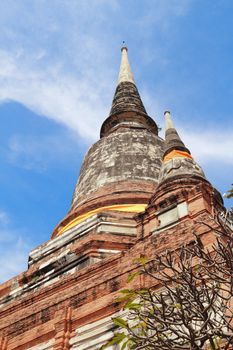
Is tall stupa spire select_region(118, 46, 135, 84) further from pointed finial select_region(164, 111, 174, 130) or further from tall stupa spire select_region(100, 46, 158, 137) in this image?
pointed finial select_region(164, 111, 174, 130)

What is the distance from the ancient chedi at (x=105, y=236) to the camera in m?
8.35

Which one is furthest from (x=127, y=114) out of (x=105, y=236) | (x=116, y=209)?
(x=105, y=236)

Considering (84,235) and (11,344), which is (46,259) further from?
(11,344)

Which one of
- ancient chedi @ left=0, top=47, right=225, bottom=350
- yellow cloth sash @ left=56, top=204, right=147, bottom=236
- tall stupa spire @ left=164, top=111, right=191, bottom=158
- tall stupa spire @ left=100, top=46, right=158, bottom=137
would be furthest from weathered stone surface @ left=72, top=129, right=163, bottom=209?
tall stupa spire @ left=100, top=46, right=158, bottom=137

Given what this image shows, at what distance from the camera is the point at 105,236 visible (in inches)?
442

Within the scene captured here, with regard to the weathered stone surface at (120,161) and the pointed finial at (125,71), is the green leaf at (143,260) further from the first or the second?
the pointed finial at (125,71)

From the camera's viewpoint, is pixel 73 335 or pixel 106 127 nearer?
pixel 73 335

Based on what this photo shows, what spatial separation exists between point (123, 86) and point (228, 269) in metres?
18.8

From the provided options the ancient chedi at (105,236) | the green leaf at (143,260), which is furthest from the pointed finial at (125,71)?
the green leaf at (143,260)

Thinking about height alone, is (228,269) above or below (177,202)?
below

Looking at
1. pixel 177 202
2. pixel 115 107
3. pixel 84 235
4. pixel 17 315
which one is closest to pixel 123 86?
pixel 115 107

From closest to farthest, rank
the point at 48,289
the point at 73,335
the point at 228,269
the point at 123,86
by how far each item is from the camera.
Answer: the point at 228,269
the point at 73,335
the point at 48,289
the point at 123,86

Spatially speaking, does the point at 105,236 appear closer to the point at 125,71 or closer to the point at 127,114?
the point at 127,114

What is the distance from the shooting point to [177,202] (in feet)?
33.8
